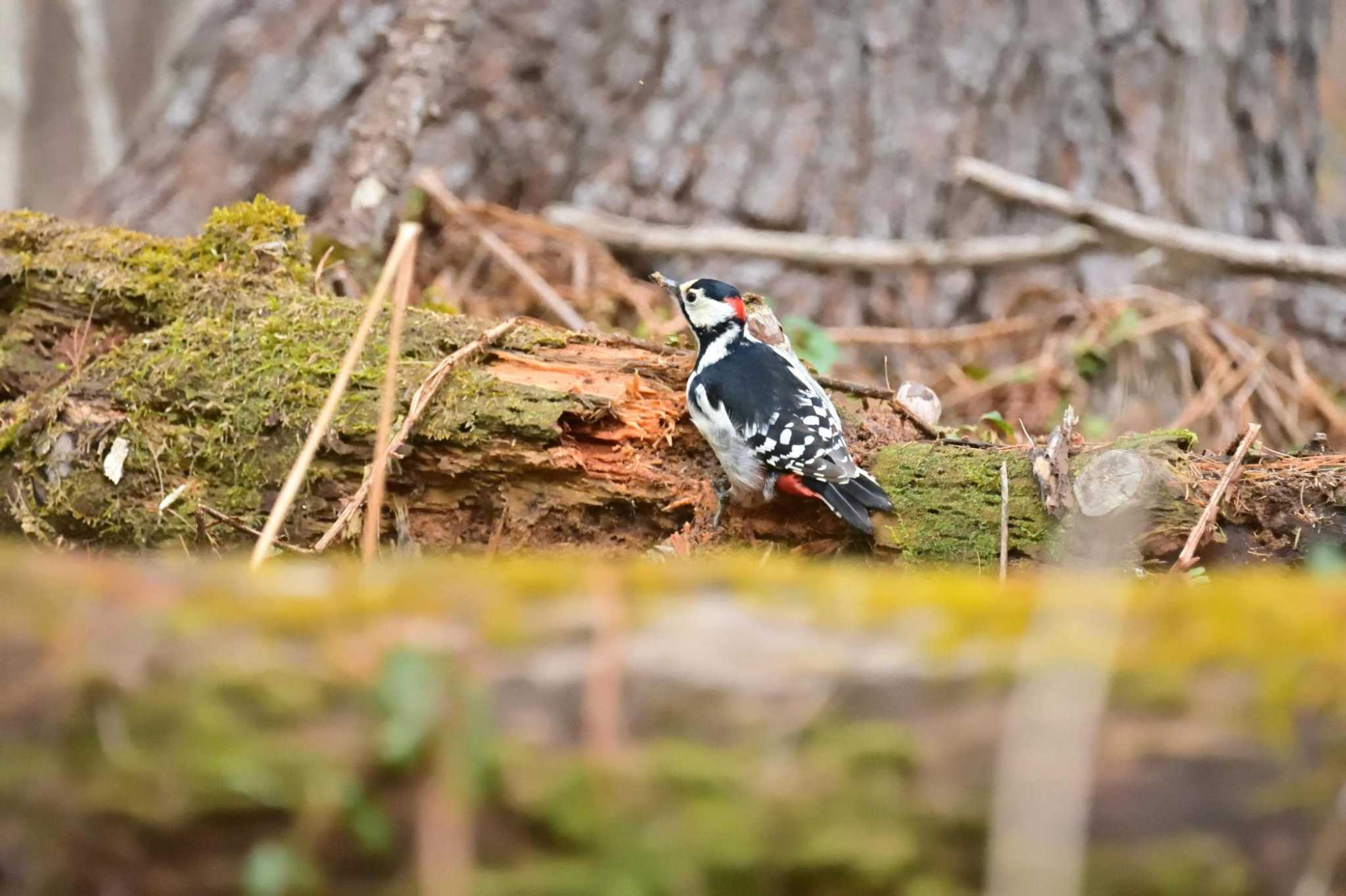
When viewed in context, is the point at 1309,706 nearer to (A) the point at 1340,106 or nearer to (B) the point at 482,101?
(B) the point at 482,101

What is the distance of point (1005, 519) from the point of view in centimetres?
315

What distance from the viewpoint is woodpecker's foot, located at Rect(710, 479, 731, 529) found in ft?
11.2

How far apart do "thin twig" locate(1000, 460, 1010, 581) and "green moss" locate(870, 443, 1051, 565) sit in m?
0.01

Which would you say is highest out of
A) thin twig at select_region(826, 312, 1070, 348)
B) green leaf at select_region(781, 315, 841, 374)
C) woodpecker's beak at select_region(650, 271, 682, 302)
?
woodpecker's beak at select_region(650, 271, 682, 302)

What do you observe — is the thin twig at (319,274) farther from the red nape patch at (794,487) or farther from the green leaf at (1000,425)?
the green leaf at (1000,425)

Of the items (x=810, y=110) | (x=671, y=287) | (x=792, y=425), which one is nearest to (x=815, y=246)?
(x=810, y=110)

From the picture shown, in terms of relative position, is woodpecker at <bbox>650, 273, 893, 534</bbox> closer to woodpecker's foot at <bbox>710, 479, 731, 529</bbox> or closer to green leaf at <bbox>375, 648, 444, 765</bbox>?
woodpecker's foot at <bbox>710, 479, 731, 529</bbox>

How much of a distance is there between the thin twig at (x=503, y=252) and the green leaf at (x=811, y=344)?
88cm

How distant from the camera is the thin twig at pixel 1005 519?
122 inches

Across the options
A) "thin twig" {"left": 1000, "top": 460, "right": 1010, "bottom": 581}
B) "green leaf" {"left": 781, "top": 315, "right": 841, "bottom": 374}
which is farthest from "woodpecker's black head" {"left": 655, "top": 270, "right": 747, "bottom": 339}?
"thin twig" {"left": 1000, "top": 460, "right": 1010, "bottom": 581}

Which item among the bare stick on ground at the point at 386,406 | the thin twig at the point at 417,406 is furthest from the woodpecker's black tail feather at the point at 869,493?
the bare stick on ground at the point at 386,406

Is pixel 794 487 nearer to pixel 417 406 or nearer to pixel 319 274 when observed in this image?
pixel 417 406

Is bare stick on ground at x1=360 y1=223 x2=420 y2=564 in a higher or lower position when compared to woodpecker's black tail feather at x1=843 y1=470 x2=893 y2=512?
higher

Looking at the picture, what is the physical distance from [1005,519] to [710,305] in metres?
1.68
